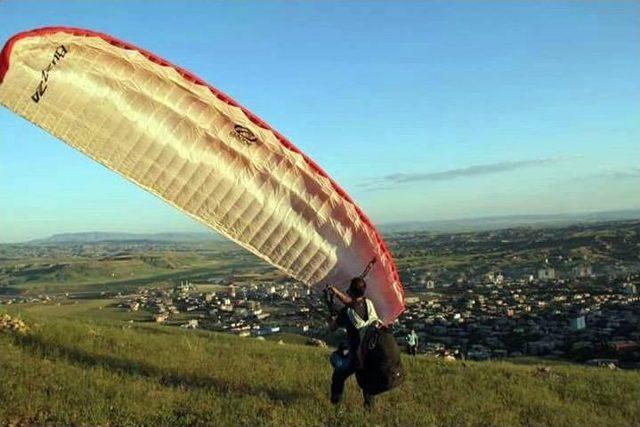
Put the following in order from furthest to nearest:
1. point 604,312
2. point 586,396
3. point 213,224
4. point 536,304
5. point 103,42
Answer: point 536,304 < point 604,312 < point 586,396 < point 213,224 < point 103,42

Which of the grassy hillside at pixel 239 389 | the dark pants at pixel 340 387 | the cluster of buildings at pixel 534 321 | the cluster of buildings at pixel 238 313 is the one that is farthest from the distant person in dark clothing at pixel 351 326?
the cluster of buildings at pixel 238 313

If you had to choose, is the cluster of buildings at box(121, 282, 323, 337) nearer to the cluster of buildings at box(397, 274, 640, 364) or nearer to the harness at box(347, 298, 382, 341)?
the cluster of buildings at box(397, 274, 640, 364)

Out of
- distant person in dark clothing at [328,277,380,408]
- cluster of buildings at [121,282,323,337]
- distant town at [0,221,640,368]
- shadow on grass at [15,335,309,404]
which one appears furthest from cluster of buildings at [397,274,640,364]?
distant person in dark clothing at [328,277,380,408]

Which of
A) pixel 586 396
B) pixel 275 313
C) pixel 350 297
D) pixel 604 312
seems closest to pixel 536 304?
pixel 604 312

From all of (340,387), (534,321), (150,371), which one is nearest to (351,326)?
(340,387)

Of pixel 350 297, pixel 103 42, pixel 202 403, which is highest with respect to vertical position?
pixel 103 42

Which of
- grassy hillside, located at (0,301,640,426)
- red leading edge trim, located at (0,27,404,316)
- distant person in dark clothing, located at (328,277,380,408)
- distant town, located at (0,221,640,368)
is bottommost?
distant town, located at (0,221,640,368)

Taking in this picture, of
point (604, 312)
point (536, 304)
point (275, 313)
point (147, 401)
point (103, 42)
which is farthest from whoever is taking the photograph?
point (536, 304)

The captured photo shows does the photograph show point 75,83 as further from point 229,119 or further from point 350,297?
point 350,297
